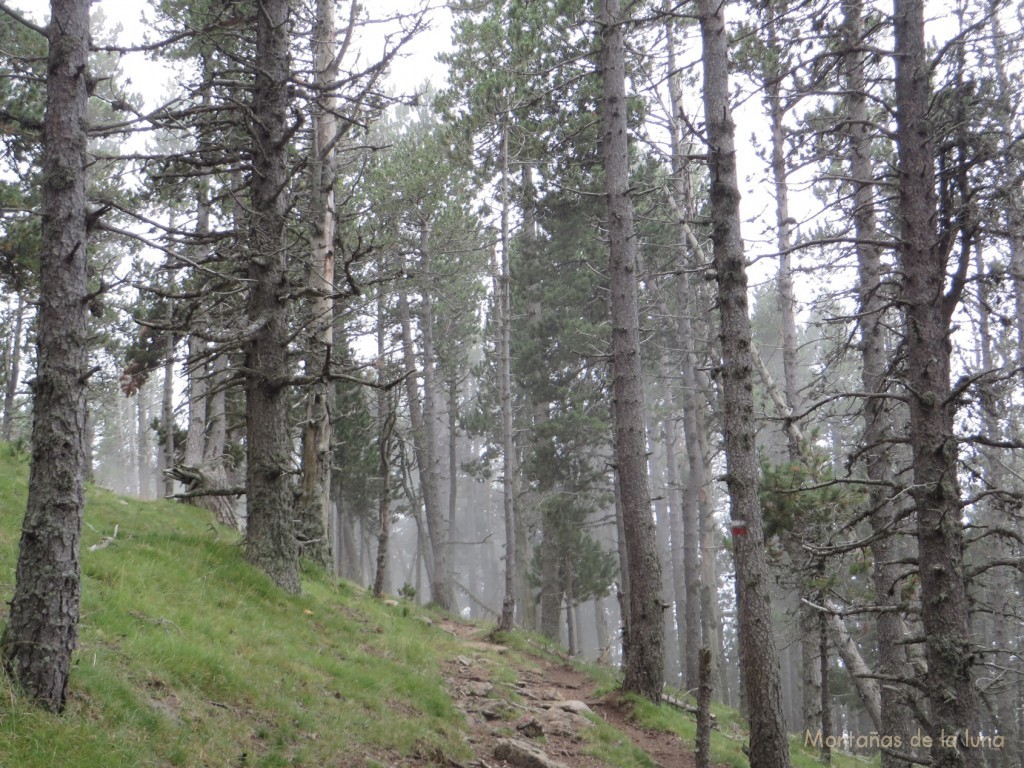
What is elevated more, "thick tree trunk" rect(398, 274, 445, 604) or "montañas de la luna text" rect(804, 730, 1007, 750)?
"thick tree trunk" rect(398, 274, 445, 604)

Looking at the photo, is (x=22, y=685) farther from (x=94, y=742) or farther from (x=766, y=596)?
(x=766, y=596)

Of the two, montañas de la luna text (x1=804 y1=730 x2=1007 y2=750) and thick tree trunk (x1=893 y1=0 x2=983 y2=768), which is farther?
thick tree trunk (x1=893 y1=0 x2=983 y2=768)

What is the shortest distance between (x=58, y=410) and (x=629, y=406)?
7.69 metres

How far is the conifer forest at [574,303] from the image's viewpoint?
5.69 meters

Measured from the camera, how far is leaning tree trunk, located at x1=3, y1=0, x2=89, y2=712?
13.9 ft

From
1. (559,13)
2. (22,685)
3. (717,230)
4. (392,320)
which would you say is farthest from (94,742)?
(392,320)

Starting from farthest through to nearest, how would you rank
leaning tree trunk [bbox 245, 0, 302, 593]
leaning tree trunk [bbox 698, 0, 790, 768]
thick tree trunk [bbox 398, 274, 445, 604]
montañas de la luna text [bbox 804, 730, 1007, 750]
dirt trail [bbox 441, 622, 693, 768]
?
thick tree trunk [bbox 398, 274, 445, 604], leaning tree trunk [bbox 245, 0, 302, 593], dirt trail [bbox 441, 622, 693, 768], leaning tree trunk [bbox 698, 0, 790, 768], montañas de la luna text [bbox 804, 730, 1007, 750]

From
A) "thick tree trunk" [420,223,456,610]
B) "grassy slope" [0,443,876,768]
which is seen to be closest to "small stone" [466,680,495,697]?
"grassy slope" [0,443,876,768]

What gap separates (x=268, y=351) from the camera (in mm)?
8766

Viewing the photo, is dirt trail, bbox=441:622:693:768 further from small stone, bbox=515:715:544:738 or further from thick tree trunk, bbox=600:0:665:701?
thick tree trunk, bbox=600:0:665:701

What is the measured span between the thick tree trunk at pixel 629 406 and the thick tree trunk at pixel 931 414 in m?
4.13

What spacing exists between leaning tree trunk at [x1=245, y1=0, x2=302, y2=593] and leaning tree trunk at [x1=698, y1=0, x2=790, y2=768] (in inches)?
198

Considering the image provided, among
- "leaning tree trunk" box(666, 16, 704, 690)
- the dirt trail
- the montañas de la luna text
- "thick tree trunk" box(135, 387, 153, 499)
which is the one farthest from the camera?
"thick tree trunk" box(135, 387, 153, 499)

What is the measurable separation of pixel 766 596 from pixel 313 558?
285 inches
